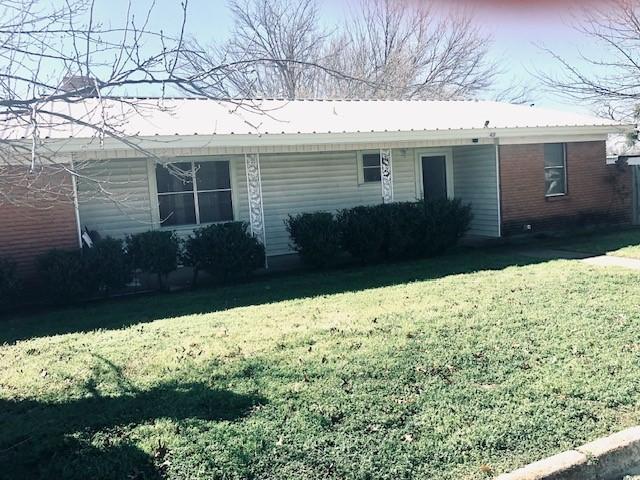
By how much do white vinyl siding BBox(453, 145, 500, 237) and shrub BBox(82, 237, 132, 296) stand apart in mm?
8350

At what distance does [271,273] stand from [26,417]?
7.63 m

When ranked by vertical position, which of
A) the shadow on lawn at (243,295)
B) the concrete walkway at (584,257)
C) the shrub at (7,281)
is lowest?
the shadow on lawn at (243,295)

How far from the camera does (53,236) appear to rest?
10.1 meters

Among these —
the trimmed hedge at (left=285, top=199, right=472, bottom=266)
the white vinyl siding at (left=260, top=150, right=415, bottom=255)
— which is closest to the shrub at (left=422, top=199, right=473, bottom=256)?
the trimmed hedge at (left=285, top=199, right=472, bottom=266)

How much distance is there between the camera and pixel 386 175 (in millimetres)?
14469

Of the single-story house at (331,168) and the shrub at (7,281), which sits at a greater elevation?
the single-story house at (331,168)

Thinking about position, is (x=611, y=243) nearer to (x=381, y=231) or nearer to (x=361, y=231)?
(x=381, y=231)

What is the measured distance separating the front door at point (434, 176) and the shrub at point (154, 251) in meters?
7.47

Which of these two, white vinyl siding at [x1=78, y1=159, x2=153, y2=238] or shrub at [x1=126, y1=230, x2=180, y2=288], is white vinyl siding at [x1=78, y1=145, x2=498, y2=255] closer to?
white vinyl siding at [x1=78, y1=159, x2=153, y2=238]

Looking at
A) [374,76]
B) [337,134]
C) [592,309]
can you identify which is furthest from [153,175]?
[374,76]

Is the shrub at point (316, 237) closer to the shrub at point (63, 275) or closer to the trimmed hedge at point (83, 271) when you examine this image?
the trimmed hedge at point (83, 271)

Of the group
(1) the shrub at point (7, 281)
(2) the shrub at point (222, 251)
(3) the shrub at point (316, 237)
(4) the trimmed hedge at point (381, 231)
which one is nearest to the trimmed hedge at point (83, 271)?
(1) the shrub at point (7, 281)

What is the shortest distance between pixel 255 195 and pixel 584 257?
22.2 feet

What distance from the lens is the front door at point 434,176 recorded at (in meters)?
15.7
